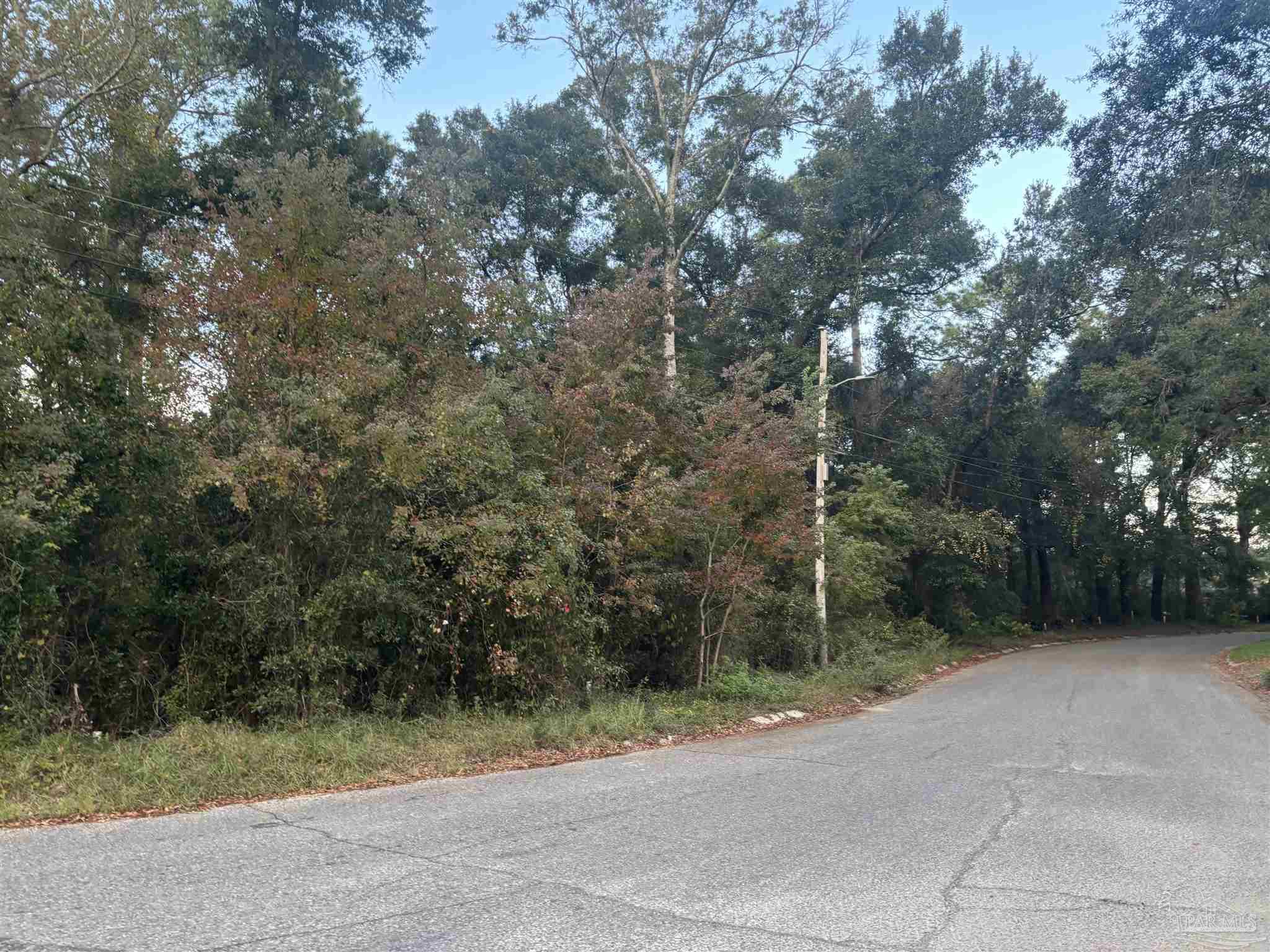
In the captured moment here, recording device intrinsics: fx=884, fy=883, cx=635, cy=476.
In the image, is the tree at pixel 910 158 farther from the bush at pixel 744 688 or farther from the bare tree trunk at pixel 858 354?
the bush at pixel 744 688

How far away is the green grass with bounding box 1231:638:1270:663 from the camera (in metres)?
23.9

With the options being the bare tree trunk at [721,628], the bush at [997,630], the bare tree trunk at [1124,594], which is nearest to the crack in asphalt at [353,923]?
the bare tree trunk at [721,628]

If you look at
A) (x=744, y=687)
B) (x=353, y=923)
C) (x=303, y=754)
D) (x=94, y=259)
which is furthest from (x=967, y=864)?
(x=94, y=259)

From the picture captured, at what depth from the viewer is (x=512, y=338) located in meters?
15.3

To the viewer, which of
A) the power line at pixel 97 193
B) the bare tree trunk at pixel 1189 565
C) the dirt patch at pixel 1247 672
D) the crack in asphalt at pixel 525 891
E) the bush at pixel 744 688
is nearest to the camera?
the crack in asphalt at pixel 525 891

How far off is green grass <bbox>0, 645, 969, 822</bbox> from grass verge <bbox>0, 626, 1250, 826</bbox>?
1 cm

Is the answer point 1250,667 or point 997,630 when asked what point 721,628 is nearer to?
point 1250,667

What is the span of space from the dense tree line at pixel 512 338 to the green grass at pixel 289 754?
106 cm

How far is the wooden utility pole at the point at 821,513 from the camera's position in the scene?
1702cm

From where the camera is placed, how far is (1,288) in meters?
9.66

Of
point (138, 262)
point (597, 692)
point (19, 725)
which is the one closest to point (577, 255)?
point (138, 262)

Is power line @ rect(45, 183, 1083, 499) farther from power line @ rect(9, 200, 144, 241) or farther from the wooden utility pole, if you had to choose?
the wooden utility pole

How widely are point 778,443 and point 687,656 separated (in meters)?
4.16

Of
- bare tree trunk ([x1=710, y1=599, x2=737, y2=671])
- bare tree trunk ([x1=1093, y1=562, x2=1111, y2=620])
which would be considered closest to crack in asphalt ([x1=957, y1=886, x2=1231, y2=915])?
bare tree trunk ([x1=710, y1=599, x2=737, y2=671])
